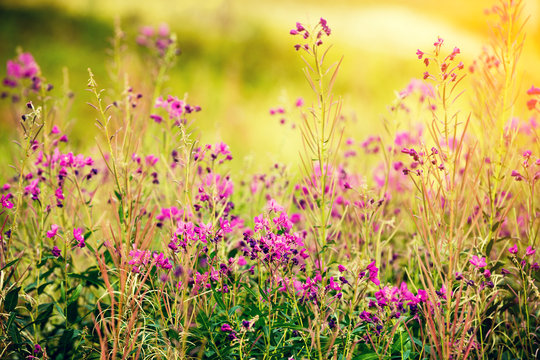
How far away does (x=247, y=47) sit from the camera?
9.98 meters

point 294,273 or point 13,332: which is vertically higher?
point 294,273

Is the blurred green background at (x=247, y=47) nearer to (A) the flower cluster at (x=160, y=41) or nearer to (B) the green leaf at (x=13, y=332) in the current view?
(A) the flower cluster at (x=160, y=41)

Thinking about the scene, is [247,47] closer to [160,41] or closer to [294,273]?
[160,41]

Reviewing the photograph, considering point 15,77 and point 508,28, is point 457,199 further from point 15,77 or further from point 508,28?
point 15,77

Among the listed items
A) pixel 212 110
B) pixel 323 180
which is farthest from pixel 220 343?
pixel 212 110

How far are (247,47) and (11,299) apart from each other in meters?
8.81

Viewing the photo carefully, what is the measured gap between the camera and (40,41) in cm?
830

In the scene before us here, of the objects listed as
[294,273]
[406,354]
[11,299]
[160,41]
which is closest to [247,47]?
[160,41]

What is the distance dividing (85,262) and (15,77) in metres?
1.23

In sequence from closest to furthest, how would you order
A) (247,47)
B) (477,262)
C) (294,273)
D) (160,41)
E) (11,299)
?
(477,262) < (11,299) < (294,273) < (160,41) < (247,47)

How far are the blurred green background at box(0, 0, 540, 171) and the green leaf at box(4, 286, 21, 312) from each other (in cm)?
439

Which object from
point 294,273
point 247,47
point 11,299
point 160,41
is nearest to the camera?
point 11,299

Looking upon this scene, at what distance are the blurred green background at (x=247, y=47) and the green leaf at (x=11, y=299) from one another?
4392mm

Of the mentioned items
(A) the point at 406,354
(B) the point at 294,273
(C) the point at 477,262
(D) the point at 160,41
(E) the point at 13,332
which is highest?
(D) the point at 160,41
